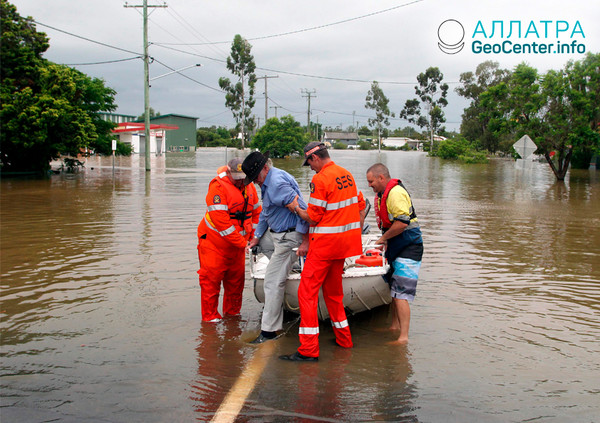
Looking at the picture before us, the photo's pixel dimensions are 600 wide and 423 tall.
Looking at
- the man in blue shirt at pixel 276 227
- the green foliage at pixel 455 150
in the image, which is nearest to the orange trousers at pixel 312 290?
the man in blue shirt at pixel 276 227

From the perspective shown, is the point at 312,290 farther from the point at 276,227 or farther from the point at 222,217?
the point at 222,217

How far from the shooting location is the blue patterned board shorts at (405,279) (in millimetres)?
5672

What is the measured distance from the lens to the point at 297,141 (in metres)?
67.4

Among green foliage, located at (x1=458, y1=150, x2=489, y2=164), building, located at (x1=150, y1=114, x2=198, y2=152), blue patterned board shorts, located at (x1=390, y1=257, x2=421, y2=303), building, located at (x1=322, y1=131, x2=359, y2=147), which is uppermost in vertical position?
building, located at (x1=322, y1=131, x2=359, y2=147)

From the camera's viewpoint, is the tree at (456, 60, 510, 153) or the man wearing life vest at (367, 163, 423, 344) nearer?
the man wearing life vest at (367, 163, 423, 344)

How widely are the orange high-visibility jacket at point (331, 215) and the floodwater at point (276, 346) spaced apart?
1081 mm

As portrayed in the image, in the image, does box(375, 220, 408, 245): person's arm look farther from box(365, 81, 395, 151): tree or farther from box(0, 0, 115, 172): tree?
box(365, 81, 395, 151): tree

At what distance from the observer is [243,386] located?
181 inches

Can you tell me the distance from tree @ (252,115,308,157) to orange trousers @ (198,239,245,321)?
60.0 m

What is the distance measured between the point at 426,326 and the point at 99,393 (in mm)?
3610

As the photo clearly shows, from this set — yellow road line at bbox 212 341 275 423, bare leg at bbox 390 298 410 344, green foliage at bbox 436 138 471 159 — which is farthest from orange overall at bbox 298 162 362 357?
green foliage at bbox 436 138 471 159

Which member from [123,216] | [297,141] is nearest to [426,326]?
[123,216]

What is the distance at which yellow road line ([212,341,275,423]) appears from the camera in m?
4.10

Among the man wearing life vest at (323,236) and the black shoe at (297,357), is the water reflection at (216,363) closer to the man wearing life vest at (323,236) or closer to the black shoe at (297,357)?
the black shoe at (297,357)
